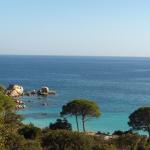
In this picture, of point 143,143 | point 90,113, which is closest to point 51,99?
point 90,113

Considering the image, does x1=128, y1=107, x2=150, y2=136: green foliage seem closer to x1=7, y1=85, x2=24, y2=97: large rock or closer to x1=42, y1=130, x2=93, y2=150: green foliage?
x1=42, y1=130, x2=93, y2=150: green foliage

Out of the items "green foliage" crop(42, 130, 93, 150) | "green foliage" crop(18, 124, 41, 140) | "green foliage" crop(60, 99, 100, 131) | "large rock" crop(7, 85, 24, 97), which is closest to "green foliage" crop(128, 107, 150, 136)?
"green foliage" crop(60, 99, 100, 131)

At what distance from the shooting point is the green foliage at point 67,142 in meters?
22.5

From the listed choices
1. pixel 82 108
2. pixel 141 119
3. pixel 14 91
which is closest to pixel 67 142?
pixel 141 119

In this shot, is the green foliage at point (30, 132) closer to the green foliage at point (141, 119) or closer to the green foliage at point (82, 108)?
the green foliage at point (82, 108)

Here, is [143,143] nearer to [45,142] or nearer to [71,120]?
[45,142]

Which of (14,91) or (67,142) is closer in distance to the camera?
(67,142)

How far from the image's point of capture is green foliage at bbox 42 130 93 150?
22.5 metres

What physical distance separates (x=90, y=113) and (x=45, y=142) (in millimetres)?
17799

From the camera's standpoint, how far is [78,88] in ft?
344

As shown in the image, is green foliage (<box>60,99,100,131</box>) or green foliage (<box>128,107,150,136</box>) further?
green foliage (<box>60,99,100,131</box>)

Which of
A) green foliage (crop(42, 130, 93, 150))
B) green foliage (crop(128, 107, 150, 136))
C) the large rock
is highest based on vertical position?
green foliage (crop(42, 130, 93, 150))

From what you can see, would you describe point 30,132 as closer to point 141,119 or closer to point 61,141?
point 61,141

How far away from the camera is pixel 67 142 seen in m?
22.9
